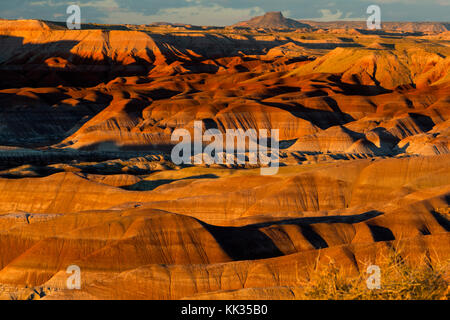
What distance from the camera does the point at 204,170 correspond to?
63594 millimetres

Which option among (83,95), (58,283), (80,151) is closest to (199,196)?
(58,283)

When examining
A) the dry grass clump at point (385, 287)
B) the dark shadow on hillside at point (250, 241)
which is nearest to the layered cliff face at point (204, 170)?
the dark shadow on hillside at point (250, 241)

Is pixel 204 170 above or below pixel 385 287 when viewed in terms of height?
above

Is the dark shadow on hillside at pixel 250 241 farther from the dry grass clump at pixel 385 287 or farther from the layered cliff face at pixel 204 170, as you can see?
the dry grass clump at pixel 385 287

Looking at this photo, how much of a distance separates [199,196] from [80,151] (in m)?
41.6

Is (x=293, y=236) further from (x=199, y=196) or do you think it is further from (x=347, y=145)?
(x=347, y=145)

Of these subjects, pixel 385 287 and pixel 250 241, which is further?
pixel 250 241

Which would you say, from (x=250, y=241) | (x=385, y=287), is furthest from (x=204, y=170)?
(x=385, y=287)

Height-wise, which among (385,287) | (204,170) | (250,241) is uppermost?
(204,170)

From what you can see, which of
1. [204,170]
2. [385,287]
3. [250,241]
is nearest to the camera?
[385,287]

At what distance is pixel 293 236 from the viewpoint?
3291 cm

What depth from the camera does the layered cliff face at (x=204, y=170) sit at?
94.8 ft

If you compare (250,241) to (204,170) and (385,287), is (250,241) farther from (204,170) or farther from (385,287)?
(204,170)

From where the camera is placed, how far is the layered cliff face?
2889cm
